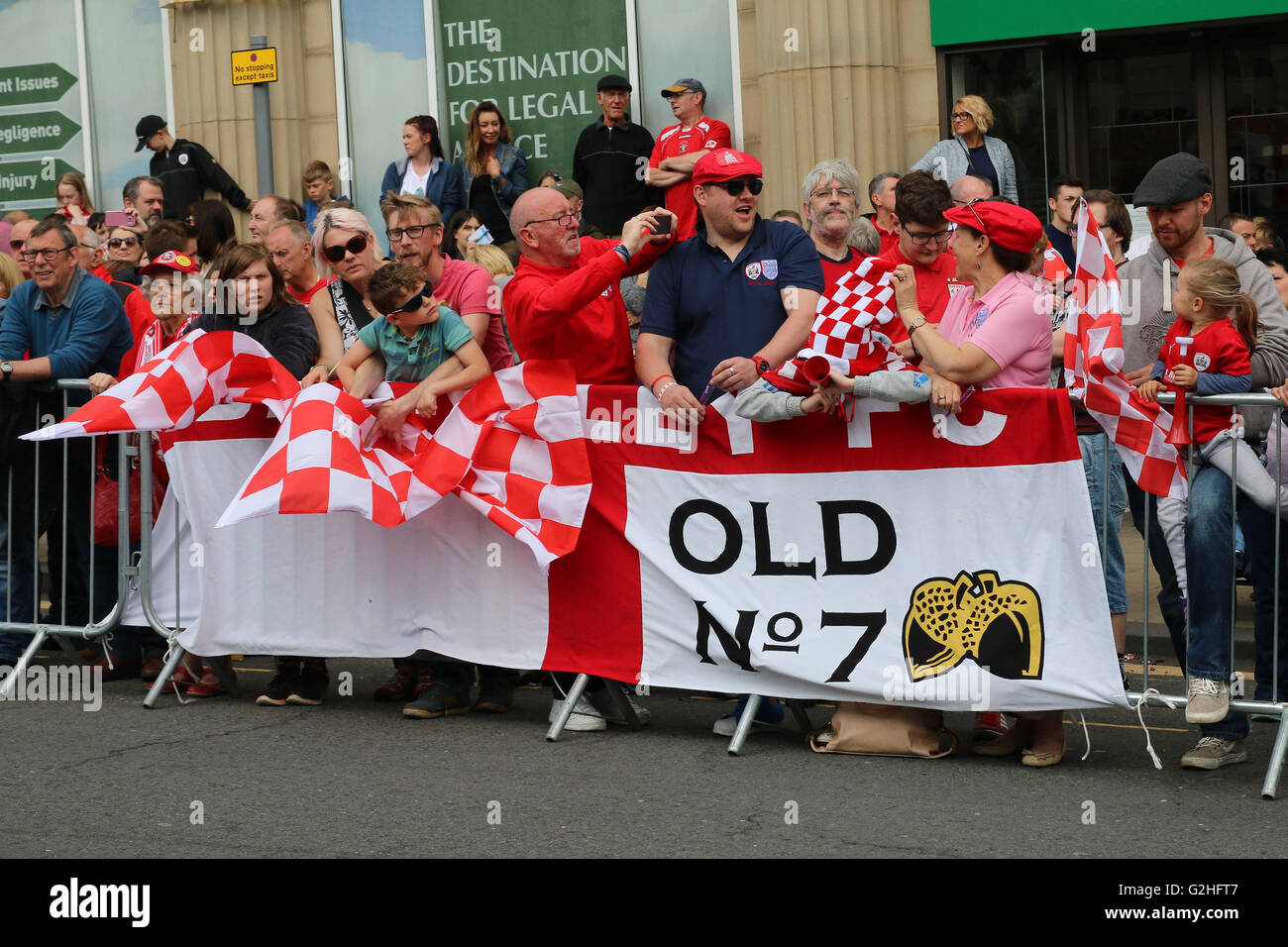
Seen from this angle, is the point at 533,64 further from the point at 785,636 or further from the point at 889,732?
the point at 889,732

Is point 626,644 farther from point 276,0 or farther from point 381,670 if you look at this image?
point 276,0

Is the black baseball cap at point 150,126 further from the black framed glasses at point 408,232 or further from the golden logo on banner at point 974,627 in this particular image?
the golden logo on banner at point 974,627

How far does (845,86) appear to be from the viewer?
13.3m

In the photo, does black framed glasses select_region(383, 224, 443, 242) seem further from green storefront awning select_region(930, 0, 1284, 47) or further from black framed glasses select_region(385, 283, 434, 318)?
green storefront awning select_region(930, 0, 1284, 47)

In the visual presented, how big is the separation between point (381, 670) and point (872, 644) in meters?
3.18

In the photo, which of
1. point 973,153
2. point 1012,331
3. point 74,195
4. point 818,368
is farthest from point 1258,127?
point 74,195

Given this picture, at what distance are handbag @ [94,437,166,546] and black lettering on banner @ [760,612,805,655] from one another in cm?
339

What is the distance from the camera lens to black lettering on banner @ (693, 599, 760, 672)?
6.77m

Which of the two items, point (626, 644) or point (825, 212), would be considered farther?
point (825, 212)

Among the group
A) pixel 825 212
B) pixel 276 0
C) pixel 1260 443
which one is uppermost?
pixel 276 0
